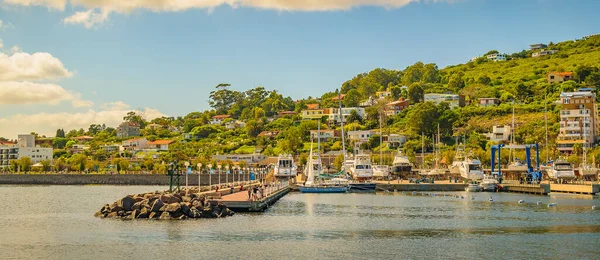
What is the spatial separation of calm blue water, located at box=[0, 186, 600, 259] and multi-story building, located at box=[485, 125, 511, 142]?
2928 inches

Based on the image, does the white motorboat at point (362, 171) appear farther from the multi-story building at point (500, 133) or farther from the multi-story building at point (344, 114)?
the multi-story building at point (344, 114)

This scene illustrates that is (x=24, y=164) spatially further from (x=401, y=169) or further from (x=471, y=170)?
(x=471, y=170)

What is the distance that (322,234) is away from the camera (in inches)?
1906

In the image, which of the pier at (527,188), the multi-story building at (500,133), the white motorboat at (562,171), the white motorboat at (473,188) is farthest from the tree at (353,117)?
the white motorboat at (473,188)

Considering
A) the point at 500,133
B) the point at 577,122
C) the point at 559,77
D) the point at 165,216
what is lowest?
the point at 165,216

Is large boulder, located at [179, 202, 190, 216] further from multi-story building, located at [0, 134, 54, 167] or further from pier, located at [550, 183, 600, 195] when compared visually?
multi-story building, located at [0, 134, 54, 167]

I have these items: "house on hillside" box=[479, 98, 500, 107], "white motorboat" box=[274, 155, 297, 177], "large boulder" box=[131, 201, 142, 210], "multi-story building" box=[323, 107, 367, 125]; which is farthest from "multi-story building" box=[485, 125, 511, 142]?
"large boulder" box=[131, 201, 142, 210]

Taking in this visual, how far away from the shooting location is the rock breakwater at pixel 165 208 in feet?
181

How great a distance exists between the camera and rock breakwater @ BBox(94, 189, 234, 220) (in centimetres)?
5516

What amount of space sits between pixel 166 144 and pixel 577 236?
156m

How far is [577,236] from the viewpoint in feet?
157

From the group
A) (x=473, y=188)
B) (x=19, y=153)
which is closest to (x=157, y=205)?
(x=473, y=188)

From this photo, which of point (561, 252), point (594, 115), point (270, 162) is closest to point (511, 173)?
point (594, 115)

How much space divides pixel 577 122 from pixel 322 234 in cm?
9937
